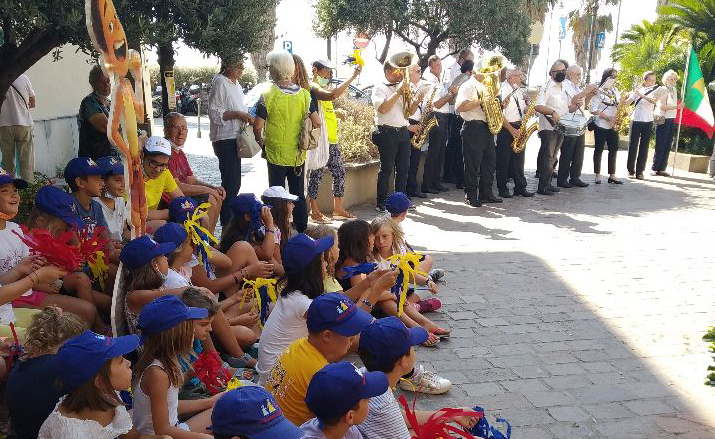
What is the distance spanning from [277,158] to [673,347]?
428cm

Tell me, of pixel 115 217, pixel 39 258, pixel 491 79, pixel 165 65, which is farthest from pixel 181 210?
pixel 491 79

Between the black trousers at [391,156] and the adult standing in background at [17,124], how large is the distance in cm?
463

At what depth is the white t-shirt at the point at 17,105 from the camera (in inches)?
366

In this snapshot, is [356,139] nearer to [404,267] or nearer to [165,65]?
[165,65]

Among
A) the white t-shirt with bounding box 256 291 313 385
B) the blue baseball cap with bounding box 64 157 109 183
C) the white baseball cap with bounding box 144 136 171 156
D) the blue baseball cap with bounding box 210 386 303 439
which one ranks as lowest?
the white t-shirt with bounding box 256 291 313 385

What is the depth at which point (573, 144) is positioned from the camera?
483 inches

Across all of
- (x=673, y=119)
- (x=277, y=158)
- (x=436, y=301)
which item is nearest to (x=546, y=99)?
(x=673, y=119)

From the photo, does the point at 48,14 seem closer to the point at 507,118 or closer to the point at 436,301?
the point at 436,301

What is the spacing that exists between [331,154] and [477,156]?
2.46m

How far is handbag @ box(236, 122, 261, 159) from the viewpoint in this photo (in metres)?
8.05

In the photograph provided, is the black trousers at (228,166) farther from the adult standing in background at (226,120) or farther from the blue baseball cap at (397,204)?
the blue baseball cap at (397,204)

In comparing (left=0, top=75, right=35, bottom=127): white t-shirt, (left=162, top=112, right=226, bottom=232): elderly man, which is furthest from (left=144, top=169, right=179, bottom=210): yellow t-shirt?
(left=0, top=75, right=35, bottom=127): white t-shirt

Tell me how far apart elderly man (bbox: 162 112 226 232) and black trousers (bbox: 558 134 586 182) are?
7.09 meters

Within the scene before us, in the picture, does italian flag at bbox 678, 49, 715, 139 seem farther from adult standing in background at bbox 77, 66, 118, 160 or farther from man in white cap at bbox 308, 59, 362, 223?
adult standing in background at bbox 77, 66, 118, 160
